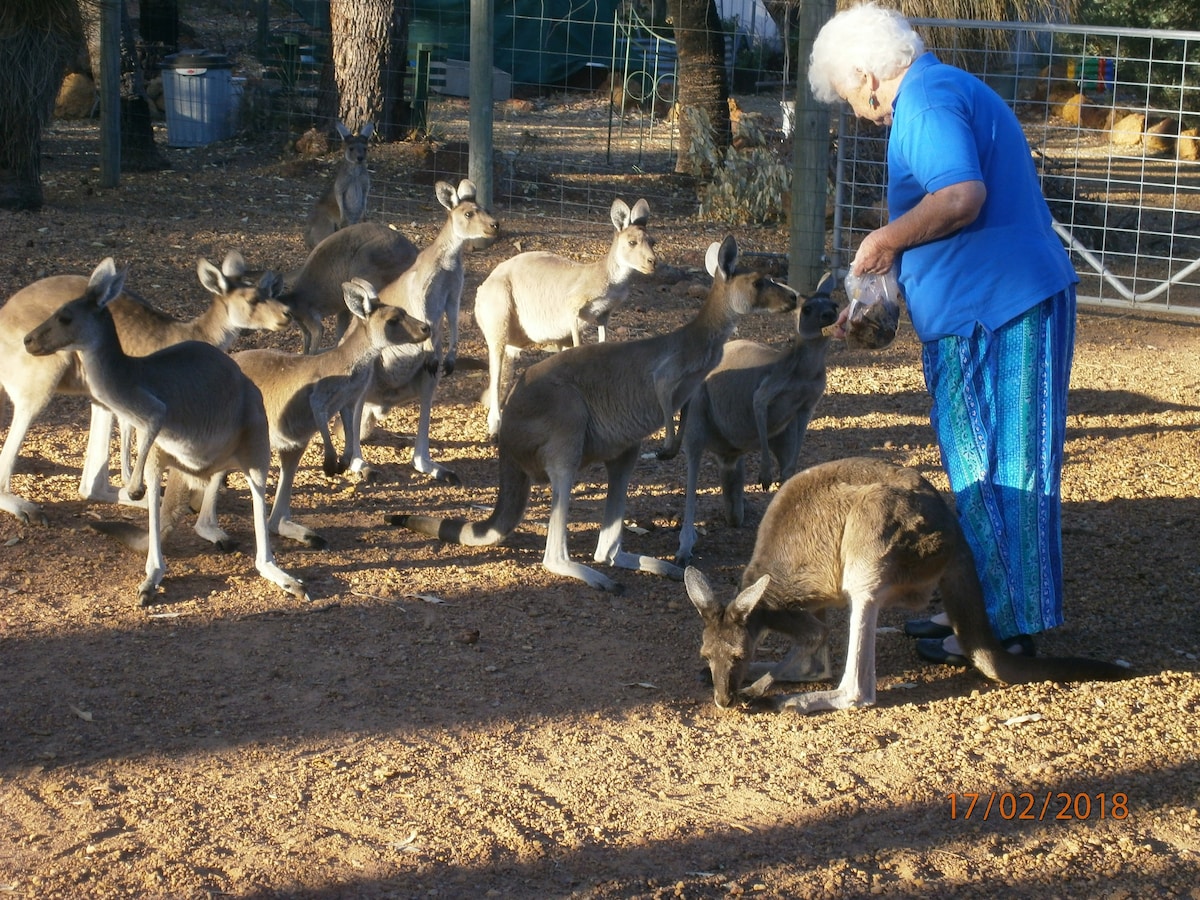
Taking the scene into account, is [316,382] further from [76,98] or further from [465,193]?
[76,98]

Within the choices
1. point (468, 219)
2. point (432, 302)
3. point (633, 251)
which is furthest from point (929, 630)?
point (468, 219)

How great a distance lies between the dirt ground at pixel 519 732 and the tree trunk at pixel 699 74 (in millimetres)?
7768

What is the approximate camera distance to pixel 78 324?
5098 millimetres

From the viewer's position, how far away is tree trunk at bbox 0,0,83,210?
10516mm

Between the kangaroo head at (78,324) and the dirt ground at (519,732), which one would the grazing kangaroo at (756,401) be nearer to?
the dirt ground at (519,732)

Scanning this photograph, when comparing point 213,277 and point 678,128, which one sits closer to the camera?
point 213,277

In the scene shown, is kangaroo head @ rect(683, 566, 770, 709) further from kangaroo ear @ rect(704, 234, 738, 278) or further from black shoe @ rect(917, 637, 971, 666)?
kangaroo ear @ rect(704, 234, 738, 278)

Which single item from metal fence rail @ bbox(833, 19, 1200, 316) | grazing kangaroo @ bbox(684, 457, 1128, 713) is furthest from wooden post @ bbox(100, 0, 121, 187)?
grazing kangaroo @ bbox(684, 457, 1128, 713)

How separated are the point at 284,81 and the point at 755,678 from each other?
1318cm

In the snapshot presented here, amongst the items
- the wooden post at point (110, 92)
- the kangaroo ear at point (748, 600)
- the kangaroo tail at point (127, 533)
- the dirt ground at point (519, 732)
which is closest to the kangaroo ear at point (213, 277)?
the dirt ground at point (519, 732)

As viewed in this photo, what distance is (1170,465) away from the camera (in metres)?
7.19

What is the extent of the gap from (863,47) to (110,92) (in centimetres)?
878

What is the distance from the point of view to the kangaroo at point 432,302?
6.71 m
